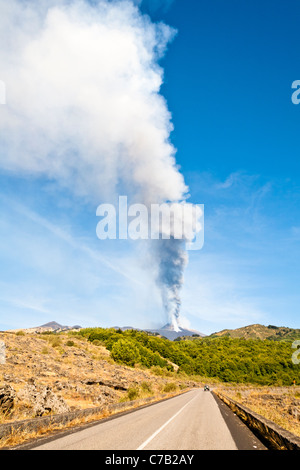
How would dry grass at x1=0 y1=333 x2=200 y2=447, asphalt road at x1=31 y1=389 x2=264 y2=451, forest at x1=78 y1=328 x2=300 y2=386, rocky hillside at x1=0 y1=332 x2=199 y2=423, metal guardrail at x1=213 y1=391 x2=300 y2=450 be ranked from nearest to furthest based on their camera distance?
metal guardrail at x1=213 y1=391 x2=300 y2=450 → asphalt road at x1=31 y1=389 x2=264 y2=451 → rocky hillside at x1=0 y1=332 x2=199 y2=423 → dry grass at x1=0 y1=333 x2=200 y2=447 → forest at x1=78 y1=328 x2=300 y2=386

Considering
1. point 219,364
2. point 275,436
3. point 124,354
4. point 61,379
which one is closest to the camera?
point 275,436

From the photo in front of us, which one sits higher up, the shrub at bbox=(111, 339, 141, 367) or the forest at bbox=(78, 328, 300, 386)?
the shrub at bbox=(111, 339, 141, 367)

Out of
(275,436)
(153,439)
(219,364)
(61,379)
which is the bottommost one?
(219,364)

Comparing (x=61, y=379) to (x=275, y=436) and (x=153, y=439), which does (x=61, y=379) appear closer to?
(x=153, y=439)

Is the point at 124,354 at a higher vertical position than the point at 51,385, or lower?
lower

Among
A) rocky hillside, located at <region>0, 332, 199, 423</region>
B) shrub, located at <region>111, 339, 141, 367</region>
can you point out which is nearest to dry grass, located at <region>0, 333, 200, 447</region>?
rocky hillside, located at <region>0, 332, 199, 423</region>

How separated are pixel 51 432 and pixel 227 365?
12356 centimetres

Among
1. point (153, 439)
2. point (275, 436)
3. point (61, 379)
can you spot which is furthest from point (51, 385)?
point (275, 436)

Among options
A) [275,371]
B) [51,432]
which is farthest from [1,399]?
[275,371]

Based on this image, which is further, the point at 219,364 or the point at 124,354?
the point at 219,364

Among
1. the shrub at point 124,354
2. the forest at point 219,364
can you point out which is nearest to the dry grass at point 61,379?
the shrub at point 124,354

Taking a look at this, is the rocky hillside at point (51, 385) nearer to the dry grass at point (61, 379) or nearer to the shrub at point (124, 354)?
the dry grass at point (61, 379)

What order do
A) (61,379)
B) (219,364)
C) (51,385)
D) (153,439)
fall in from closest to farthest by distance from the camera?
(153,439), (51,385), (61,379), (219,364)

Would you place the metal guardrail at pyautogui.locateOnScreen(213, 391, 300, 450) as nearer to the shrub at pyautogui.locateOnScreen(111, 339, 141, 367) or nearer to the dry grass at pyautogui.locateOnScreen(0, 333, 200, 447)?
the dry grass at pyautogui.locateOnScreen(0, 333, 200, 447)
